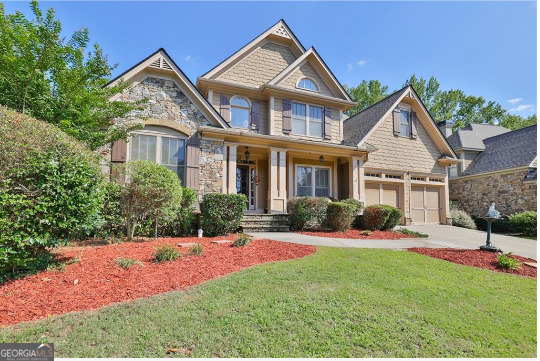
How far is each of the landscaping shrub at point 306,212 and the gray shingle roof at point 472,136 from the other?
13833mm

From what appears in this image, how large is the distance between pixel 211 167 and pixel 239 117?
3149mm

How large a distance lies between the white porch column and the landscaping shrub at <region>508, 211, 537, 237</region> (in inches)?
484

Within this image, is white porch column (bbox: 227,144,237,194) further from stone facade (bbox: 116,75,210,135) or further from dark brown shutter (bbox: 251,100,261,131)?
dark brown shutter (bbox: 251,100,261,131)

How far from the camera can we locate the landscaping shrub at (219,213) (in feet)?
24.8

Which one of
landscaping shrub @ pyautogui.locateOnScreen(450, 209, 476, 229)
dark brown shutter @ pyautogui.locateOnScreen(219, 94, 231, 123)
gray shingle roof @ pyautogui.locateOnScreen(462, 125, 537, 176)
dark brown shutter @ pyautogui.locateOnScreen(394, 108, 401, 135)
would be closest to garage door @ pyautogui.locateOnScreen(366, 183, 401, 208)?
dark brown shutter @ pyautogui.locateOnScreen(394, 108, 401, 135)

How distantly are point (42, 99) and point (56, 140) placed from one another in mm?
3062

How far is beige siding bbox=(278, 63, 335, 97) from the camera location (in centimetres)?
1188

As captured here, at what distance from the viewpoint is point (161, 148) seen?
8797mm

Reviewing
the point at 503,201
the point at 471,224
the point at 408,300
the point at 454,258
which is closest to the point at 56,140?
the point at 408,300

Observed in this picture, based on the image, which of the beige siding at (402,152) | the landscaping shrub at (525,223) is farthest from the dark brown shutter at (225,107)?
the landscaping shrub at (525,223)

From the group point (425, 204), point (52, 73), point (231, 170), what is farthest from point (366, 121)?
point (52, 73)

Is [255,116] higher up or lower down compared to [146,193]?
higher up

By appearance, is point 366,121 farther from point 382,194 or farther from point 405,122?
point 382,194

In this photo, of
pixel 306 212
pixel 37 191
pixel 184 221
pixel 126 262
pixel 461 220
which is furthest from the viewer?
pixel 461 220
